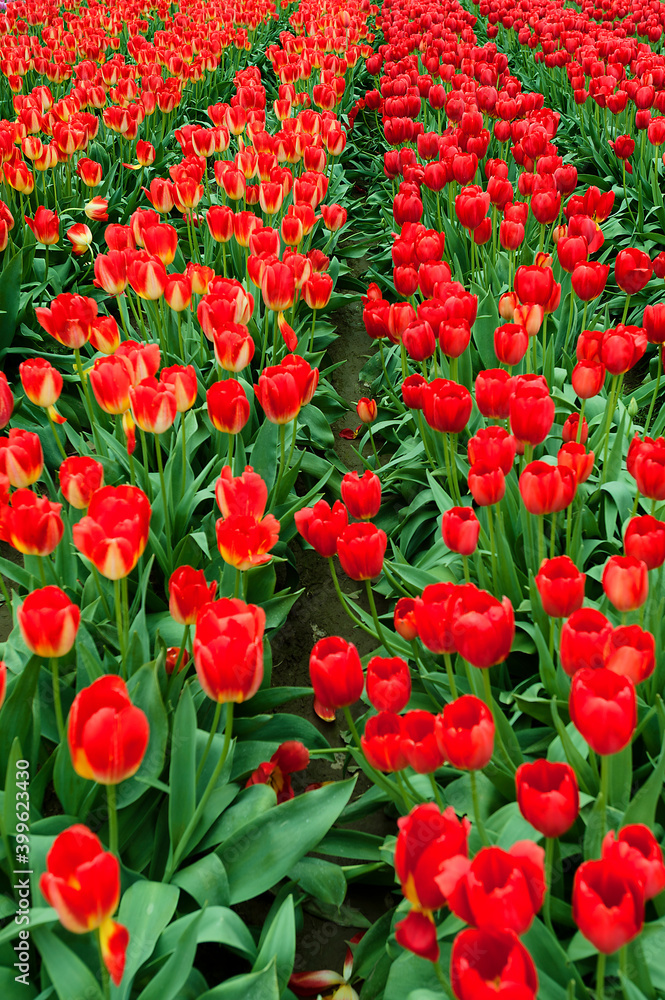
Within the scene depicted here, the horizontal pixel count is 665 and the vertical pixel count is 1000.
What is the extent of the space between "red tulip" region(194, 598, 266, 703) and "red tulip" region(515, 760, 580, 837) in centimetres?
39

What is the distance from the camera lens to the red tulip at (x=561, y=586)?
50.9 inches

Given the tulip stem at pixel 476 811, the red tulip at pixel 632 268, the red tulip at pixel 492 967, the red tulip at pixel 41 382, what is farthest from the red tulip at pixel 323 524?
the red tulip at pixel 632 268

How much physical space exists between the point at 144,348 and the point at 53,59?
454 centimetres

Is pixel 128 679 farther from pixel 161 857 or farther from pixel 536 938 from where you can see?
pixel 536 938

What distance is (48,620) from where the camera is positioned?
1.28m

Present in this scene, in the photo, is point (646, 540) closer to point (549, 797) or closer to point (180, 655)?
point (549, 797)

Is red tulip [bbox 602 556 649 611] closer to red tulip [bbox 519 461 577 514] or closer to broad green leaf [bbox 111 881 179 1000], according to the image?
red tulip [bbox 519 461 577 514]

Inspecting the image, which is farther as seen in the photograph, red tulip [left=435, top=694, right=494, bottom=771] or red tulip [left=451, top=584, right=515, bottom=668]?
red tulip [left=451, top=584, right=515, bottom=668]

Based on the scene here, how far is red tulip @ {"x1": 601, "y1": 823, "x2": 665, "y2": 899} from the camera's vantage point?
33.4 inches

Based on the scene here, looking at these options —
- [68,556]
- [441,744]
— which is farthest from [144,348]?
[441,744]

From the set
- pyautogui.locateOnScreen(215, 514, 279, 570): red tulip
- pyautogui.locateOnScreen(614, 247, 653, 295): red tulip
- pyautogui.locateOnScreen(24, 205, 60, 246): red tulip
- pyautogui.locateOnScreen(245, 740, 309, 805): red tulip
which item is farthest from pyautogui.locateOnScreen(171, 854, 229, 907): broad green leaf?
pyautogui.locateOnScreen(24, 205, 60, 246): red tulip

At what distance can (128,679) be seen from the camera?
1622 mm

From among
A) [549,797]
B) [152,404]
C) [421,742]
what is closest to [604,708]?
[549,797]

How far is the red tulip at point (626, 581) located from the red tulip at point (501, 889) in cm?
54
